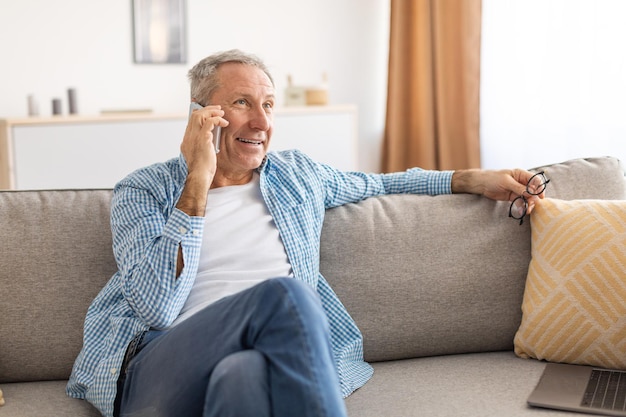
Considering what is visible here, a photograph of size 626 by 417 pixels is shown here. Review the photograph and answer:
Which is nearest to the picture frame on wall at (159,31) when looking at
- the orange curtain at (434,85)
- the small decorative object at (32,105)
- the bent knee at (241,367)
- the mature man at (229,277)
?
Result: the small decorative object at (32,105)

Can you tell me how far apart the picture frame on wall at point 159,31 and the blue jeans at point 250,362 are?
11.2 feet

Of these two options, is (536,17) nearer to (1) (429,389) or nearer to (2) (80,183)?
(2) (80,183)

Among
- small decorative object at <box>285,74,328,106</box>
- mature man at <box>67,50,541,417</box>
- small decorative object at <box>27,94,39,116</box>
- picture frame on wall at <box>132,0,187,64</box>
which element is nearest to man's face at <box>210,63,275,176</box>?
mature man at <box>67,50,541,417</box>

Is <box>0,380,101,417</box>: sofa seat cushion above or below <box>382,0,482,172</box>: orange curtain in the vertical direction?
below

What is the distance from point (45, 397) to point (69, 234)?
39cm

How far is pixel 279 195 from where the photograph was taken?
2.24 meters

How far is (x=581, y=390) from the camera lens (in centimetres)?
194

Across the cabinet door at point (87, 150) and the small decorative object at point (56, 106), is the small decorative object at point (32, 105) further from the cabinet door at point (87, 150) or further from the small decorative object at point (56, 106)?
the cabinet door at point (87, 150)

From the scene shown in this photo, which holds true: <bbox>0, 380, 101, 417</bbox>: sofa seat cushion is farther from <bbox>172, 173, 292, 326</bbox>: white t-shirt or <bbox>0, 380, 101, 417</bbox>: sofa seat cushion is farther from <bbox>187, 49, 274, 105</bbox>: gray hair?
<bbox>187, 49, 274, 105</bbox>: gray hair

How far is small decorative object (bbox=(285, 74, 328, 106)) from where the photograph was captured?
494cm

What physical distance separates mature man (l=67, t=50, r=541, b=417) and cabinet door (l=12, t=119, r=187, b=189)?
6.82ft

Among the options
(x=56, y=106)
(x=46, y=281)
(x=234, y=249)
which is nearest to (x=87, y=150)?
(x=56, y=106)

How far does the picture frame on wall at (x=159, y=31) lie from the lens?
4.92 m

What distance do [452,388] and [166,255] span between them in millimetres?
709
